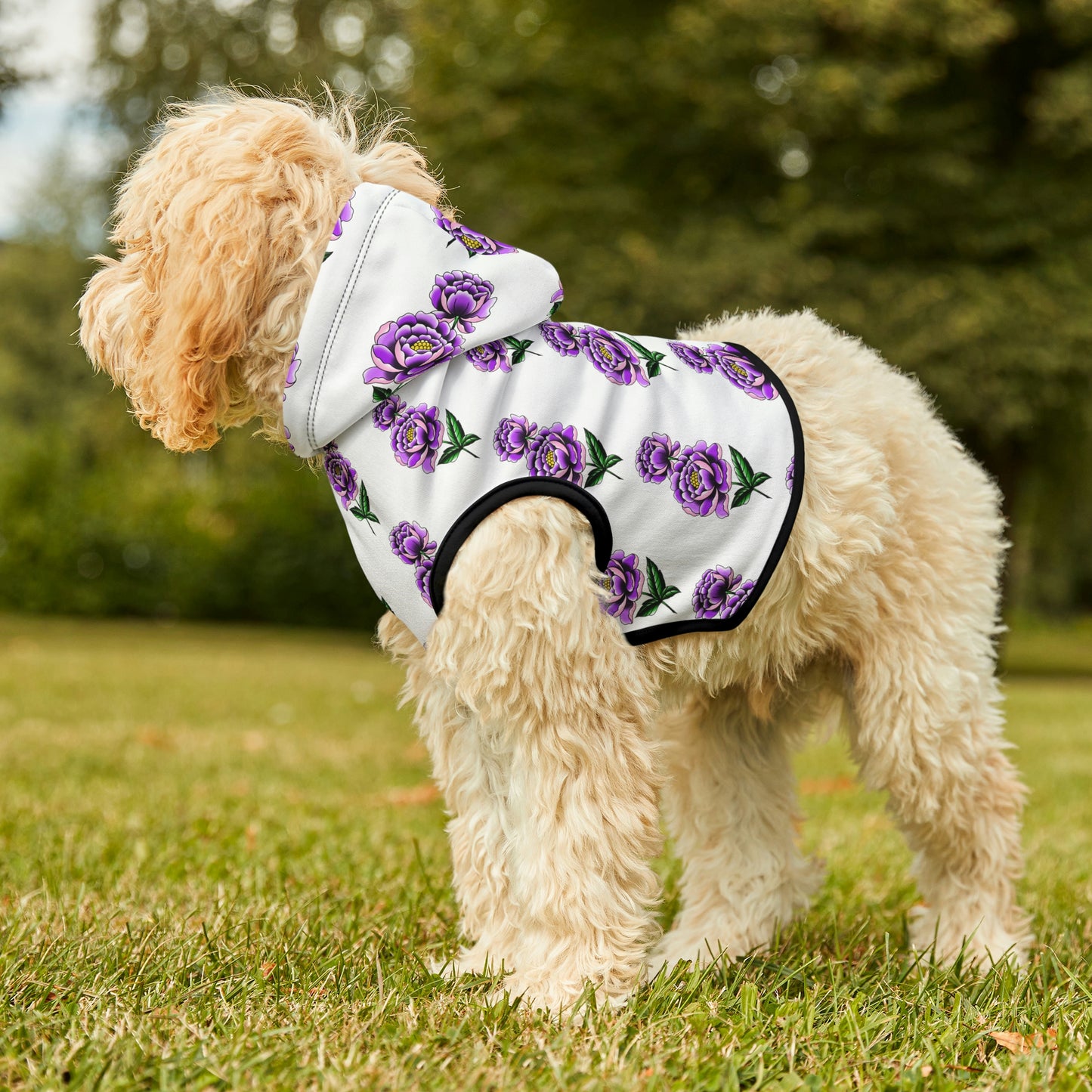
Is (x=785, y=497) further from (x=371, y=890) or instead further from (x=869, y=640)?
(x=371, y=890)

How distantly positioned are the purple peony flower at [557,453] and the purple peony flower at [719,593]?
0.40 metres

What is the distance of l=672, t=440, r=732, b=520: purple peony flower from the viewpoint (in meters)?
2.58

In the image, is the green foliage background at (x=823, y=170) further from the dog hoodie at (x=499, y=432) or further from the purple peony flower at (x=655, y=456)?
the purple peony flower at (x=655, y=456)

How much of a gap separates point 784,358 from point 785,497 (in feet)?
1.60

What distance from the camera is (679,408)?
8.59 ft

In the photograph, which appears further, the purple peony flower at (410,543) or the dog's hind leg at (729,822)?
the dog's hind leg at (729,822)

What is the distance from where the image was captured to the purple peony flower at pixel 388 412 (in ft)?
8.04

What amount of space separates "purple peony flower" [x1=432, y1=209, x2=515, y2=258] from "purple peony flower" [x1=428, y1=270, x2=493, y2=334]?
10 centimetres

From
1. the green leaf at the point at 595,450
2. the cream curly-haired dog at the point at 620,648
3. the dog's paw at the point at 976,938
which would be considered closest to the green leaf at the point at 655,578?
the cream curly-haired dog at the point at 620,648

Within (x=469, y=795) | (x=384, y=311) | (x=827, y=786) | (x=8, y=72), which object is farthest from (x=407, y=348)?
(x=8, y=72)

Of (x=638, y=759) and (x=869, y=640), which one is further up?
(x=869, y=640)

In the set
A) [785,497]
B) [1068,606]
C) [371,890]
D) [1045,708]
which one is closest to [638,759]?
[785,497]

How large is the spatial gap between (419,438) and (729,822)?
1.59m

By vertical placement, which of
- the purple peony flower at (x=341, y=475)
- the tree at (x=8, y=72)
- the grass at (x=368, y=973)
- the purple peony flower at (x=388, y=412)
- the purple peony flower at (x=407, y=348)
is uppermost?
the tree at (x=8, y=72)
